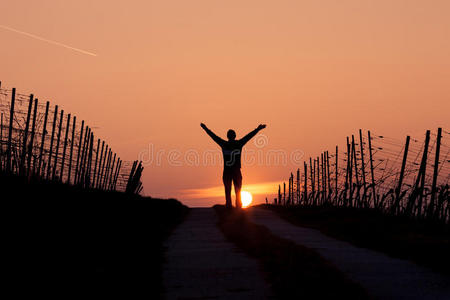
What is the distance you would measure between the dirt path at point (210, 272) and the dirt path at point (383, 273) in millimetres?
1238

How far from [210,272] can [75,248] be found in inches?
84.9

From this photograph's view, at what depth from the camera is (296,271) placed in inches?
344

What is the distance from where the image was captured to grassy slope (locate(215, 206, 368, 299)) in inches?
292

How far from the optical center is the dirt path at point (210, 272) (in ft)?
25.5

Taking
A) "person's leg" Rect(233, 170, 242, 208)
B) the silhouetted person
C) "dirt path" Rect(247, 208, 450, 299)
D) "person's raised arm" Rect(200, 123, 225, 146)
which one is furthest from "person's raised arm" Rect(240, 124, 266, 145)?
"dirt path" Rect(247, 208, 450, 299)

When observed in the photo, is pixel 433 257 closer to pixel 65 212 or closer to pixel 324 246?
pixel 324 246

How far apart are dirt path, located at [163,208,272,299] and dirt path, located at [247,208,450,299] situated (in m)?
1.24

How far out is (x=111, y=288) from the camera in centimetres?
779

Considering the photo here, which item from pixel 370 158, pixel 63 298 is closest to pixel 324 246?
pixel 63 298

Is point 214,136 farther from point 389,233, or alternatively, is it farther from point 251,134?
point 389,233

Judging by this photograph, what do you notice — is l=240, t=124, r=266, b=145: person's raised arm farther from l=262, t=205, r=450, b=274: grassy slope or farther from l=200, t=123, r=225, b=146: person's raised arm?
l=262, t=205, r=450, b=274: grassy slope

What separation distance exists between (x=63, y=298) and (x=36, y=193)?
6796 millimetres

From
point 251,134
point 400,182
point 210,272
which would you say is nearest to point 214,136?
point 251,134

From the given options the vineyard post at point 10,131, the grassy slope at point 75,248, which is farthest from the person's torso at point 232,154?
the vineyard post at point 10,131
